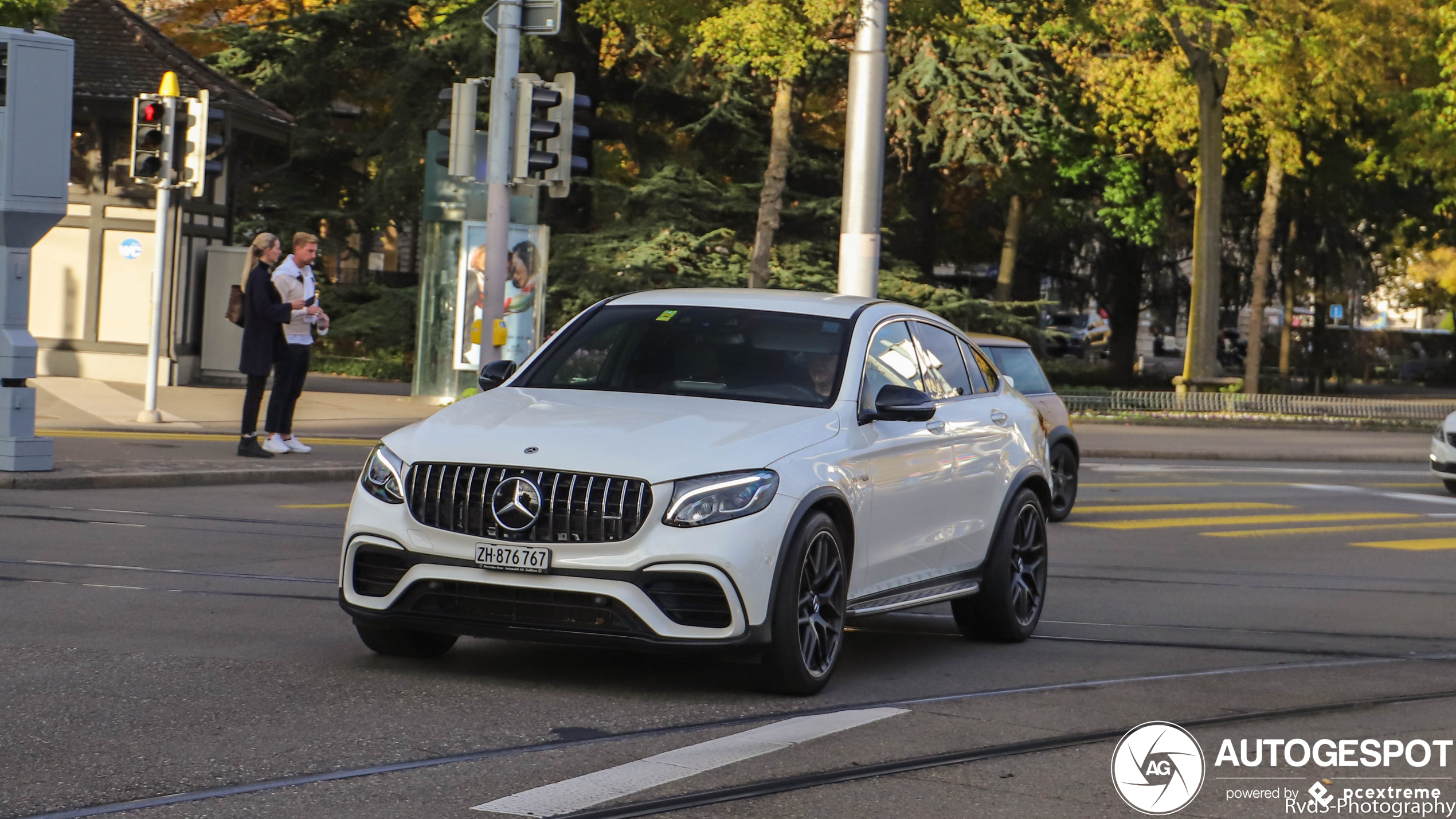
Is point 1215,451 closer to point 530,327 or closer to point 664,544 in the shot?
point 530,327

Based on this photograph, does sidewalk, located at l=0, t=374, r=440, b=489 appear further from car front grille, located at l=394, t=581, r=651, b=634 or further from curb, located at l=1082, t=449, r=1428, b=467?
curb, located at l=1082, t=449, r=1428, b=467

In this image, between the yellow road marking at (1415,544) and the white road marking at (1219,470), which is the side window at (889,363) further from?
the white road marking at (1219,470)

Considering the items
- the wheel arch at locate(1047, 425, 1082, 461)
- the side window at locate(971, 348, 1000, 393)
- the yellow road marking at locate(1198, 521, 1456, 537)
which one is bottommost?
the yellow road marking at locate(1198, 521, 1456, 537)

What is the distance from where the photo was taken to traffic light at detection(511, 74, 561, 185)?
57.6ft

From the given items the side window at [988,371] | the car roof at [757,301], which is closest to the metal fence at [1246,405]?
the side window at [988,371]

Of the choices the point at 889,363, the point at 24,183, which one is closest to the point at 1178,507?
the point at 889,363

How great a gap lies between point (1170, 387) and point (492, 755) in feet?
133

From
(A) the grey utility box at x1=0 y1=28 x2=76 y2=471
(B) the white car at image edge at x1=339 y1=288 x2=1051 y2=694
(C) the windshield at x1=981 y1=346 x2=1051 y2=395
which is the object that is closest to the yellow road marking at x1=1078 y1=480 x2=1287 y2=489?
(C) the windshield at x1=981 y1=346 x2=1051 y2=395

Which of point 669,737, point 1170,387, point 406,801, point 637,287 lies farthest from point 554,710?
point 1170,387

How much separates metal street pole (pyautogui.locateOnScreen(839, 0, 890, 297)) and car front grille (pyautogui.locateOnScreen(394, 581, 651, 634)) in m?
13.4

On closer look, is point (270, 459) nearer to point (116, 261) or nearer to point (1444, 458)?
point (116, 261)

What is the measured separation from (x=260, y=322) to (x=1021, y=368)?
6586mm

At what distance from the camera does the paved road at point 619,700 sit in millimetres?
5754

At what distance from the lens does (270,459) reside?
16.9 m
